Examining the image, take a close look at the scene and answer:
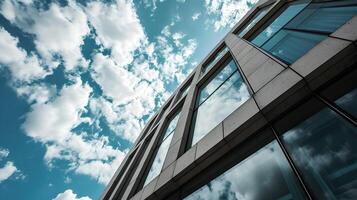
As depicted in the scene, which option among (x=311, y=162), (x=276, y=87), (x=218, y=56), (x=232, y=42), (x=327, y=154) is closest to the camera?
(x=327, y=154)

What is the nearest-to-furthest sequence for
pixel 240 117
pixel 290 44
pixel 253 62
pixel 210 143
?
pixel 240 117 → pixel 210 143 → pixel 290 44 → pixel 253 62

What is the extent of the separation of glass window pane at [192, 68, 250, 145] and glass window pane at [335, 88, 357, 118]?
324 cm

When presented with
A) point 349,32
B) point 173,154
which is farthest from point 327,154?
point 173,154

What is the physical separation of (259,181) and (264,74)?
133 inches

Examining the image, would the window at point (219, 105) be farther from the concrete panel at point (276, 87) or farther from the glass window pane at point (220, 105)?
the concrete panel at point (276, 87)

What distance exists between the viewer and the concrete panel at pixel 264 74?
6438 millimetres

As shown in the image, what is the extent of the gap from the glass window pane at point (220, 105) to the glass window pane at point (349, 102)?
128 inches

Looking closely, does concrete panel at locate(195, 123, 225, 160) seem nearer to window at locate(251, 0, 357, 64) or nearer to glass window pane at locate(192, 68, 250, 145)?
glass window pane at locate(192, 68, 250, 145)

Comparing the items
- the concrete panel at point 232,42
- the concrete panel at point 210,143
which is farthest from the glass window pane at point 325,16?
the concrete panel at point 210,143

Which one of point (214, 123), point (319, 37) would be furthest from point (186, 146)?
point (319, 37)

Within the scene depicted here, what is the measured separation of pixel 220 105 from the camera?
9.31 metres

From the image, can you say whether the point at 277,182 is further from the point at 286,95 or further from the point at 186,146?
the point at 186,146

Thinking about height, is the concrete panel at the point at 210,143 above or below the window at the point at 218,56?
below

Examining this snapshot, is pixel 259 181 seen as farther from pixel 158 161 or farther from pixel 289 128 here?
pixel 158 161
